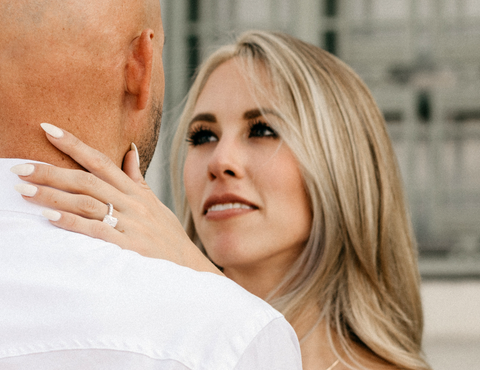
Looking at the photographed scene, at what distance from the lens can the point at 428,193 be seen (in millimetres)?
3363

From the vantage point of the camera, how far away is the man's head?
29.7 inches

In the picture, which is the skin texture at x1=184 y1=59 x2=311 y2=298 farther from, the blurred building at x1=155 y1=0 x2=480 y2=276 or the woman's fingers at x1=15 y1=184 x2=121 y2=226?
the blurred building at x1=155 y1=0 x2=480 y2=276

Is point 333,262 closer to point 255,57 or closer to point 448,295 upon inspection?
point 255,57

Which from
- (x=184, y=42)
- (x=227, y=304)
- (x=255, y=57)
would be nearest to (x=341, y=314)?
(x=255, y=57)

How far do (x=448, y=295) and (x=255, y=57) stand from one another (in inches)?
89.5

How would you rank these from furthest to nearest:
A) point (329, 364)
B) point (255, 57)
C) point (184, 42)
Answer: point (184, 42)
point (255, 57)
point (329, 364)

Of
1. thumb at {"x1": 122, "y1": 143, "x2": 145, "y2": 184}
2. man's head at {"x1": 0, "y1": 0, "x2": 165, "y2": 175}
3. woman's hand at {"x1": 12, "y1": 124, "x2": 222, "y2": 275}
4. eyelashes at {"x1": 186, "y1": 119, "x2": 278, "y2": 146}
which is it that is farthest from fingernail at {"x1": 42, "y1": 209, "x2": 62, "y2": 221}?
eyelashes at {"x1": 186, "y1": 119, "x2": 278, "y2": 146}

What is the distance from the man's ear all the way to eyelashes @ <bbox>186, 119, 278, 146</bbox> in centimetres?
88

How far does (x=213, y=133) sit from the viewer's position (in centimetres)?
186

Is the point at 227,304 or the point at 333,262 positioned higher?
the point at 227,304

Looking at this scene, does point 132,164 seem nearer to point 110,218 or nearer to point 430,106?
point 110,218

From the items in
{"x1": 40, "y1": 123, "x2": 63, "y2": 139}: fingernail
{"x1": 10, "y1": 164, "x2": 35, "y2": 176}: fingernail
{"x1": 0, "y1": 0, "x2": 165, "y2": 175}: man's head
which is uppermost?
{"x1": 0, "y1": 0, "x2": 165, "y2": 175}: man's head

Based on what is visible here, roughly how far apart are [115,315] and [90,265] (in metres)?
0.08

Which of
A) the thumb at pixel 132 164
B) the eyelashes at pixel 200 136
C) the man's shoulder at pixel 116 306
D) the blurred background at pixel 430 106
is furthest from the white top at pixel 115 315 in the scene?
the blurred background at pixel 430 106
